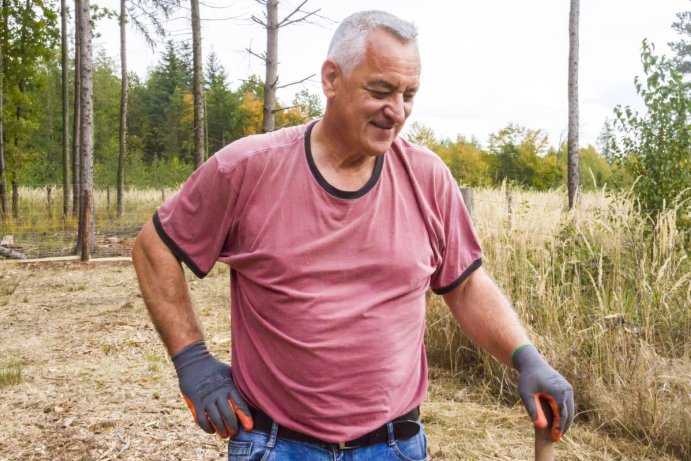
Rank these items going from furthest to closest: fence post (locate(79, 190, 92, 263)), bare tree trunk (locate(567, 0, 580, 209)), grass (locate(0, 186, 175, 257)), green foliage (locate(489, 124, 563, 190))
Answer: green foliage (locate(489, 124, 563, 190)) < grass (locate(0, 186, 175, 257)) < bare tree trunk (locate(567, 0, 580, 209)) < fence post (locate(79, 190, 92, 263))

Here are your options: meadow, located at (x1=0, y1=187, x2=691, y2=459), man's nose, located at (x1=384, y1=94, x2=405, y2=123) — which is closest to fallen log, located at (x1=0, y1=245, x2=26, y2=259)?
meadow, located at (x1=0, y1=187, x2=691, y2=459)

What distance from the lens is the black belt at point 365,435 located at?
1537 mm

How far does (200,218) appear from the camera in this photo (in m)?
1.59

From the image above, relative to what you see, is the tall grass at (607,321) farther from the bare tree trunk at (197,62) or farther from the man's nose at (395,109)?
the bare tree trunk at (197,62)

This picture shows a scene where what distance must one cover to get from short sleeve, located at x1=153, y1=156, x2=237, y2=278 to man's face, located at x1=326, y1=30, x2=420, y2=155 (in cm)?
34

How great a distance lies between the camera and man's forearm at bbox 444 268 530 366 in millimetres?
1749

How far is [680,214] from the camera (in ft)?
17.3

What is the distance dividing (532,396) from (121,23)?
63.1ft

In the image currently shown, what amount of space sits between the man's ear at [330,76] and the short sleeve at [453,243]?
1.21ft

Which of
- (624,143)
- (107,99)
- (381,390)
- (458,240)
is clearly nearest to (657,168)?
(624,143)

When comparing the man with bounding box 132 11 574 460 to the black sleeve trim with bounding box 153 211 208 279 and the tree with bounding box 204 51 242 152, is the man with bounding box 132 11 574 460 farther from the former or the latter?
the tree with bounding box 204 51 242 152

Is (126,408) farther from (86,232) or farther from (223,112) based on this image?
(223,112)

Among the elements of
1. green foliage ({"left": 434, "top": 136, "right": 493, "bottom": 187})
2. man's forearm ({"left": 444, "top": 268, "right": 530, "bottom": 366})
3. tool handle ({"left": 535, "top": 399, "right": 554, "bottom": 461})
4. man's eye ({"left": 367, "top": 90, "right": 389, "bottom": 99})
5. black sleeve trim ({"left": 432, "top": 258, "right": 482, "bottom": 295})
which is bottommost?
tool handle ({"left": 535, "top": 399, "right": 554, "bottom": 461})

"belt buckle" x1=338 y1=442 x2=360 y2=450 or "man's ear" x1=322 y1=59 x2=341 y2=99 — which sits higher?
"man's ear" x1=322 y1=59 x2=341 y2=99
